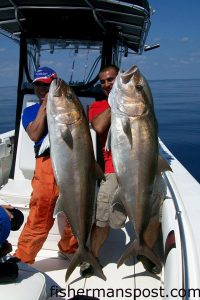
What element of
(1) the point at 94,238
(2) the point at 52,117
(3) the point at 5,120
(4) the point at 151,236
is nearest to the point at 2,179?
(1) the point at 94,238

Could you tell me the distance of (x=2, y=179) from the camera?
20.0 feet

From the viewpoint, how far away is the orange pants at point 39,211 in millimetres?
3615

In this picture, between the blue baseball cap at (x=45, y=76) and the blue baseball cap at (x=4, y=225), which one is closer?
the blue baseball cap at (x=4, y=225)

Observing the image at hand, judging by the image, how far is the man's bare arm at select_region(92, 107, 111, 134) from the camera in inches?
121

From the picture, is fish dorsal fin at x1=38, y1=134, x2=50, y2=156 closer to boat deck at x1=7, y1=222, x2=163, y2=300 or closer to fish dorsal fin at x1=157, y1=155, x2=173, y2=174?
fish dorsal fin at x1=157, y1=155, x2=173, y2=174

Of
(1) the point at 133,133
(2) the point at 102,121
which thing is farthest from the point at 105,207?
(1) the point at 133,133

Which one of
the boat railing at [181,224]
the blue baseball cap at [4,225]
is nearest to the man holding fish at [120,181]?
the boat railing at [181,224]

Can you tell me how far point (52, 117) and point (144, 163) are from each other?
718mm

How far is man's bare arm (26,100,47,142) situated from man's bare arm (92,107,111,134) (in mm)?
431

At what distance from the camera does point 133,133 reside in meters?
2.46

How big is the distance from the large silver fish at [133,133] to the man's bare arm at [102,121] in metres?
0.51

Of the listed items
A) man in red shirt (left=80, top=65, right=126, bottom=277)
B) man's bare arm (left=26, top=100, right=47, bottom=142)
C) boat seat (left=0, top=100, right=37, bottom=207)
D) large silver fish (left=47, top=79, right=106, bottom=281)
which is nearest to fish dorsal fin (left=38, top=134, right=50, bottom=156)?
man's bare arm (left=26, top=100, right=47, bottom=142)

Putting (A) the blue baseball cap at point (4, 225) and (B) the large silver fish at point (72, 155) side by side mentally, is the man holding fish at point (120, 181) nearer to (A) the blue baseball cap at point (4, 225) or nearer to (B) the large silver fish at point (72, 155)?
(B) the large silver fish at point (72, 155)

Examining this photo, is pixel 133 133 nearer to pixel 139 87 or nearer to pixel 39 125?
pixel 139 87
